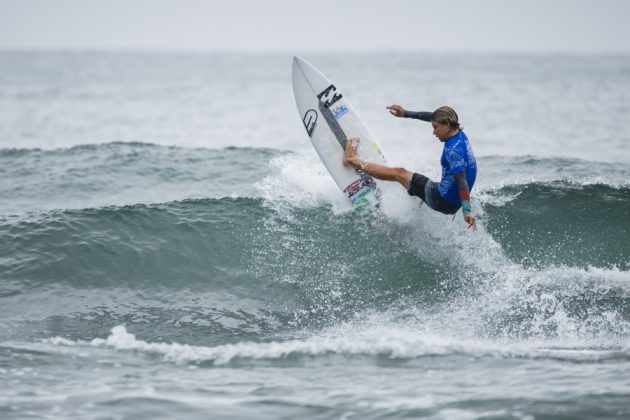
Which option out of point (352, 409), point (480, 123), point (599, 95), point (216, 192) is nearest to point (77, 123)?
point (480, 123)

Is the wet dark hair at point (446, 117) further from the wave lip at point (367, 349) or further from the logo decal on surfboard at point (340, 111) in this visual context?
the wave lip at point (367, 349)

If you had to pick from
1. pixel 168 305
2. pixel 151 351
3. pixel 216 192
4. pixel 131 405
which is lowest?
pixel 131 405

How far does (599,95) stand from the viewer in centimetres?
4547

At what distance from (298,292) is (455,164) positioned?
7.75 feet

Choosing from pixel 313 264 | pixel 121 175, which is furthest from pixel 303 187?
pixel 121 175

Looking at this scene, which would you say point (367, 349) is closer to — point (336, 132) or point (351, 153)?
point (351, 153)

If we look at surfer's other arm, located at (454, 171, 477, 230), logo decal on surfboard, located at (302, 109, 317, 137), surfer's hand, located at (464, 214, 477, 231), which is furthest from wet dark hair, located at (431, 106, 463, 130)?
logo decal on surfboard, located at (302, 109, 317, 137)

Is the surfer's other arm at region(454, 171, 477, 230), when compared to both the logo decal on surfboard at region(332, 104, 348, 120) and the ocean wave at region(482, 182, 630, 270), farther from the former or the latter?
the logo decal on surfboard at region(332, 104, 348, 120)

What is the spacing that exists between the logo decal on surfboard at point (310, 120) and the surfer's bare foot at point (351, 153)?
2.01ft

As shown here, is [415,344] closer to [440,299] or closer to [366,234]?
[440,299]

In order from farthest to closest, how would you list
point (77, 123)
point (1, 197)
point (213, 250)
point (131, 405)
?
point (77, 123)
point (1, 197)
point (213, 250)
point (131, 405)

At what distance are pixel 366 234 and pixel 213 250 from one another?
6.73ft

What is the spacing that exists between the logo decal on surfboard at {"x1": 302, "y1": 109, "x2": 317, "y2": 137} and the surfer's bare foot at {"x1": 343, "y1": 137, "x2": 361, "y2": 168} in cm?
61

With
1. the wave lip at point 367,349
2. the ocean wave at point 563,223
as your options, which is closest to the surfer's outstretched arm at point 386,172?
the ocean wave at point 563,223
